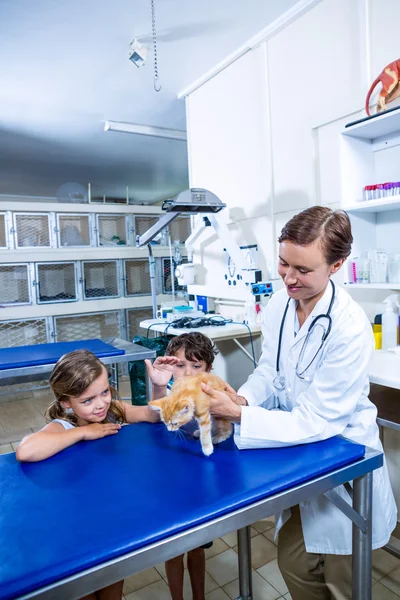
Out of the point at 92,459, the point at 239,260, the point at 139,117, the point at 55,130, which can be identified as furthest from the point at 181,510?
the point at 55,130

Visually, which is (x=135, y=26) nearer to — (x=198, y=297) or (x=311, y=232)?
(x=198, y=297)

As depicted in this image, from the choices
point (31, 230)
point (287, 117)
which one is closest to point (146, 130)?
point (31, 230)

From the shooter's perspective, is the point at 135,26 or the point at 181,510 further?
the point at 135,26

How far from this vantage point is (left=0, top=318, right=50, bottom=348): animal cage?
14.9 feet

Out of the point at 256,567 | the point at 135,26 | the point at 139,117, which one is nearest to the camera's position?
the point at 256,567

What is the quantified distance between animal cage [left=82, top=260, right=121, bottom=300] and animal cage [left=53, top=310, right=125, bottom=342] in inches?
9.2

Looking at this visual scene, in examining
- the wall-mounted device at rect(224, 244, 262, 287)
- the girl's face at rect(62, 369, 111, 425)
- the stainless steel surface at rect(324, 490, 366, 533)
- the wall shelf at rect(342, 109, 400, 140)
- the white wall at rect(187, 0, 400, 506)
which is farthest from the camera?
the wall-mounted device at rect(224, 244, 262, 287)

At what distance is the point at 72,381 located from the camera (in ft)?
4.35

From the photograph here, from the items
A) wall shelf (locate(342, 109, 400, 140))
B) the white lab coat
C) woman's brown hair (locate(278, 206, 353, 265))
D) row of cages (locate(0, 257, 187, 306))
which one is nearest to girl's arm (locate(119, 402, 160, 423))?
the white lab coat

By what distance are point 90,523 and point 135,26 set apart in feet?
9.74

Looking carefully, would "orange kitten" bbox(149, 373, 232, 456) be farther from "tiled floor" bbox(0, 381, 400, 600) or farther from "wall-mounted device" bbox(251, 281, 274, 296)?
"wall-mounted device" bbox(251, 281, 274, 296)

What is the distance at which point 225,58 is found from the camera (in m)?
3.32

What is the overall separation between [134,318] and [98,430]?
3.98 m

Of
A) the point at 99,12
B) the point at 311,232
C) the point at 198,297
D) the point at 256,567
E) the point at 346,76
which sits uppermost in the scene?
the point at 99,12
